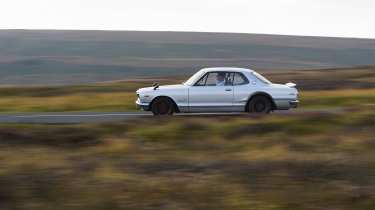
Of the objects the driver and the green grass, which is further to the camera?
the driver

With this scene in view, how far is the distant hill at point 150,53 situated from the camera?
107 meters

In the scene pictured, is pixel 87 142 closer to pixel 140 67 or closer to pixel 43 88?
pixel 43 88

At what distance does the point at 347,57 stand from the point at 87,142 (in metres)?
128

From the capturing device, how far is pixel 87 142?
13609mm

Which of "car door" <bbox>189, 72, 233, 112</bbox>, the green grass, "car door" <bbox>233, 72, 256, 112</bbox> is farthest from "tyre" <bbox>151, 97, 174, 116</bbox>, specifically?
the green grass

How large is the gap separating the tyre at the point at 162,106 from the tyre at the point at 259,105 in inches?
83.2

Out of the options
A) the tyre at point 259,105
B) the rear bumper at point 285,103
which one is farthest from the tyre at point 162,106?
the rear bumper at point 285,103

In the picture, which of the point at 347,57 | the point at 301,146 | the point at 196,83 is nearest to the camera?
the point at 301,146

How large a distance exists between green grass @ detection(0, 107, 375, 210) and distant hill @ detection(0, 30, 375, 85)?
78099 millimetres

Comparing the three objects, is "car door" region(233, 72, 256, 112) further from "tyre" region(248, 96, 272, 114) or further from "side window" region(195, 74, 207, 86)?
"side window" region(195, 74, 207, 86)

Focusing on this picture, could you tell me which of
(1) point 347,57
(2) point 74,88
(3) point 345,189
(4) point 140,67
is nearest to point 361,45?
(1) point 347,57

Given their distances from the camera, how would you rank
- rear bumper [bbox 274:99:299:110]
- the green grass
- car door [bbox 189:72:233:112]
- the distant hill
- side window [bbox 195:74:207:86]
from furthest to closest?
1. the distant hill
2. rear bumper [bbox 274:99:299:110]
3. side window [bbox 195:74:207:86]
4. car door [bbox 189:72:233:112]
5. the green grass

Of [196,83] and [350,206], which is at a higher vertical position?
[196,83]

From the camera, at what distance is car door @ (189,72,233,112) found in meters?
19.4
